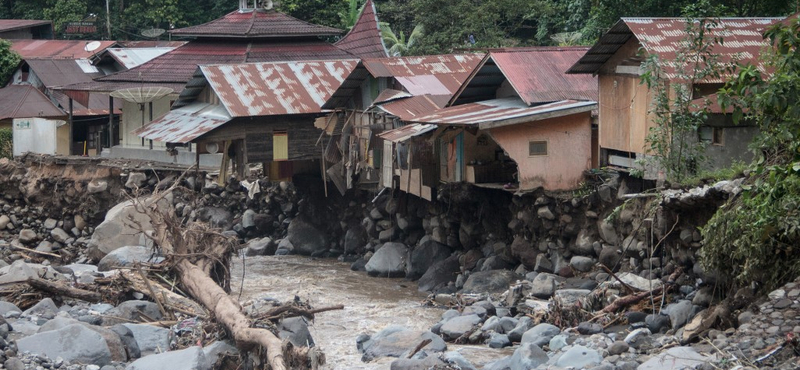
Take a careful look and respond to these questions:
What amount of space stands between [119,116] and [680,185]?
79.6 feet

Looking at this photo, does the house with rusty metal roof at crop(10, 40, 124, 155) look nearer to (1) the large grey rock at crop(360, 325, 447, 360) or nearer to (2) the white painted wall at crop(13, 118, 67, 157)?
(2) the white painted wall at crop(13, 118, 67, 157)

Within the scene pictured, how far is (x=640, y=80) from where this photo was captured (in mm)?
20344

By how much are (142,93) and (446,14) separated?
33.2 ft

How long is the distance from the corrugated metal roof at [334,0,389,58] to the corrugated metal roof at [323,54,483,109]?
7.03 meters

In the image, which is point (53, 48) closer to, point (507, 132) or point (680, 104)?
point (507, 132)

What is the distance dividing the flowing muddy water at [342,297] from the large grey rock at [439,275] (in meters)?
0.29

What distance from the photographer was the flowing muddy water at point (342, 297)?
1777 cm

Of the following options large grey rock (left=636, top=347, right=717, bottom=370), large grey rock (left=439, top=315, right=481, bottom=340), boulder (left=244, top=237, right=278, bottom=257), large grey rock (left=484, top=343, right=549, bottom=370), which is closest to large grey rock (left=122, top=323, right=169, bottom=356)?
large grey rock (left=439, top=315, right=481, bottom=340)

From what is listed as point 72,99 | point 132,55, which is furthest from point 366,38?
point 72,99

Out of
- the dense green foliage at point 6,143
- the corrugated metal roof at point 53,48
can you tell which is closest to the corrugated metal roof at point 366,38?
the dense green foliage at point 6,143

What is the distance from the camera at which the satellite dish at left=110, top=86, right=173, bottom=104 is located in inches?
1308

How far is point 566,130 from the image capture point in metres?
22.8

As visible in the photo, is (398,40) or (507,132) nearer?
(507,132)

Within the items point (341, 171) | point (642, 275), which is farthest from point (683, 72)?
point (341, 171)
